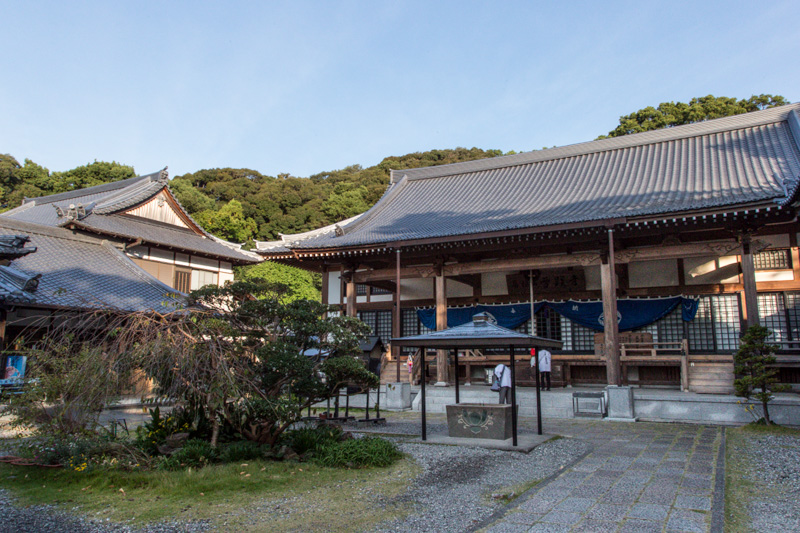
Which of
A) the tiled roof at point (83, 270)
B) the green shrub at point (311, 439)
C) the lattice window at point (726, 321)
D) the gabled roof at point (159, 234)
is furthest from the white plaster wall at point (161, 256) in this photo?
the lattice window at point (726, 321)

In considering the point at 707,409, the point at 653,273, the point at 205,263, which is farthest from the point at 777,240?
the point at 205,263

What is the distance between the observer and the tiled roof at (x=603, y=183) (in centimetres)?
1427

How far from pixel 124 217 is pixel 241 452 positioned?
63.8 feet

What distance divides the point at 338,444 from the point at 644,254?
1019 cm

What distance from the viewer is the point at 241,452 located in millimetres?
7633

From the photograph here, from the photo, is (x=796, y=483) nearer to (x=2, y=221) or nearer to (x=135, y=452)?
(x=135, y=452)

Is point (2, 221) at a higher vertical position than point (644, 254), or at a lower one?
higher

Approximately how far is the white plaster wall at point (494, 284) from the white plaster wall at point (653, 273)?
4072 millimetres

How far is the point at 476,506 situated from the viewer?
5.73m

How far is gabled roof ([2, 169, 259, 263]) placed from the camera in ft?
68.6

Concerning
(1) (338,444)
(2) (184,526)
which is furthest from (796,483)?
(2) (184,526)

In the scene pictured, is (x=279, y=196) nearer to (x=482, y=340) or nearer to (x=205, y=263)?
(x=205, y=263)

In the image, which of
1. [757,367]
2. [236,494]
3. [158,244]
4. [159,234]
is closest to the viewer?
[236,494]

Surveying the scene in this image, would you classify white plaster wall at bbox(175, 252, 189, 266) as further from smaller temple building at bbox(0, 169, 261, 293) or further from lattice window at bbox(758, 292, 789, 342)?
lattice window at bbox(758, 292, 789, 342)
